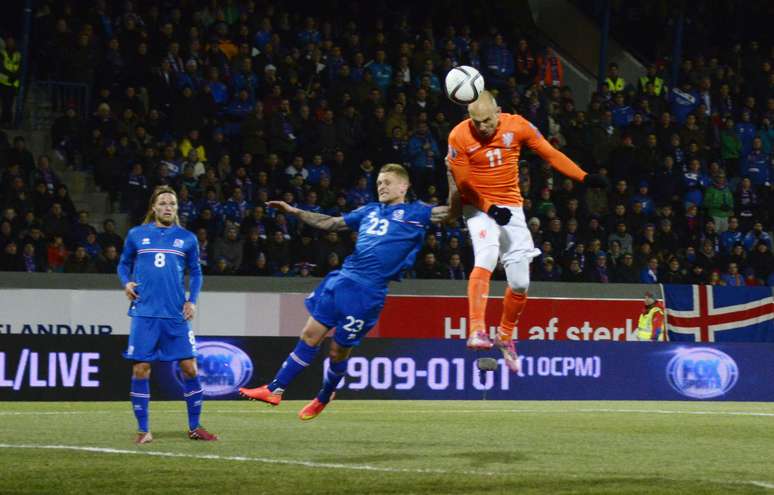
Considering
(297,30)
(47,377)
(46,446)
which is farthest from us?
(297,30)

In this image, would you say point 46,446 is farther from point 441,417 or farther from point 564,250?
point 564,250

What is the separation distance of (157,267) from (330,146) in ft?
39.0

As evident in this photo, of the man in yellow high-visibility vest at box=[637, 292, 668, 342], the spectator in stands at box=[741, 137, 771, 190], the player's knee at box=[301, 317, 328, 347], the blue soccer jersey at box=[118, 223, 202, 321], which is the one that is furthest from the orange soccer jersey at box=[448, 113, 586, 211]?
the spectator in stands at box=[741, 137, 771, 190]

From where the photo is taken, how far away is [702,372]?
69.3ft

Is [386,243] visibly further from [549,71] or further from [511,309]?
[549,71]

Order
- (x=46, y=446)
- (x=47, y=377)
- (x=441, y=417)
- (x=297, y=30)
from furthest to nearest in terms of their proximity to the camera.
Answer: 1. (x=297, y=30)
2. (x=47, y=377)
3. (x=441, y=417)
4. (x=46, y=446)

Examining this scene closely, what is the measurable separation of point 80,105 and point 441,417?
9936mm

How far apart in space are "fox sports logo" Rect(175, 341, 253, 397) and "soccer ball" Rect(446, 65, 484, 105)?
8447 millimetres

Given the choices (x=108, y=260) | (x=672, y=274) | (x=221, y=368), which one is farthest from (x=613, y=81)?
(x=221, y=368)

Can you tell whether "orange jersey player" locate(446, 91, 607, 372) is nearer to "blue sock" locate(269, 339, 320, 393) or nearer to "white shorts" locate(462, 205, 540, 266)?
"white shorts" locate(462, 205, 540, 266)

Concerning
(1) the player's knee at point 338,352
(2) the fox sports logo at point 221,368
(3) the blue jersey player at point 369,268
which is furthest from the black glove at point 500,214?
(2) the fox sports logo at point 221,368

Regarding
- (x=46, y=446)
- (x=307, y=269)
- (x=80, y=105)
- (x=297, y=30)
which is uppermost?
(x=297, y=30)

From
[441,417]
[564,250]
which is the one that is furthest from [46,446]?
[564,250]

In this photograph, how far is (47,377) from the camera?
59.2 ft
